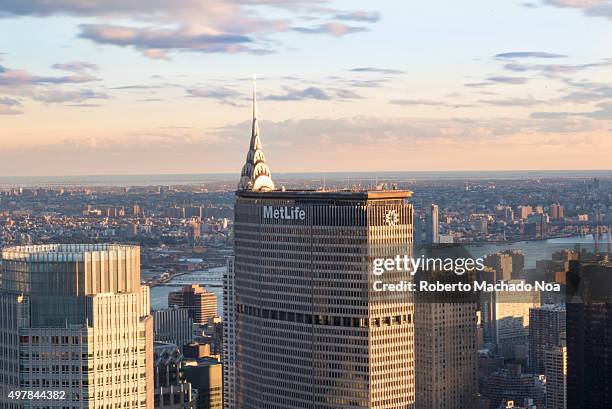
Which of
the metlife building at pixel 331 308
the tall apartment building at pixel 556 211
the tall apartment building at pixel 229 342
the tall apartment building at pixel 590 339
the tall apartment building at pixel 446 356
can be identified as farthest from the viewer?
the tall apartment building at pixel 556 211

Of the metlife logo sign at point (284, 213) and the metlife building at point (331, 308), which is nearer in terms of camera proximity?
the metlife building at point (331, 308)

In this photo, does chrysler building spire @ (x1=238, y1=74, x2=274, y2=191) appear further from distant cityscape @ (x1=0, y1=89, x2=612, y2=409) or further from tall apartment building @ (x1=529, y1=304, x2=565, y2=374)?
tall apartment building @ (x1=529, y1=304, x2=565, y2=374)

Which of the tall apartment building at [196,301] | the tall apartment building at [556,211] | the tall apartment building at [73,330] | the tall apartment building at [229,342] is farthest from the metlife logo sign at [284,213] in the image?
the tall apartment building at [196,301]

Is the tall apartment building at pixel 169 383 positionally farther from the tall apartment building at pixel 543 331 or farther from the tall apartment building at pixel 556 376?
the tall apartment building at pixel 556 376

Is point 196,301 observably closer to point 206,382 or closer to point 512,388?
point 206,382

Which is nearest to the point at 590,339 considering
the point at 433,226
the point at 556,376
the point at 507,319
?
the point at 556,376

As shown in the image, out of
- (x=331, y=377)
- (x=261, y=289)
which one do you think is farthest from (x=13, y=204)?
(x=331, y=377)
